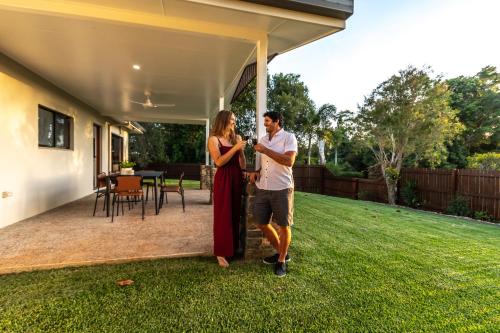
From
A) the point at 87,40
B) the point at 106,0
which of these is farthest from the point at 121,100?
the point at 106,0

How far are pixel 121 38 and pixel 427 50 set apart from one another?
554 inches

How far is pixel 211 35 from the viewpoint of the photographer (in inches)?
119

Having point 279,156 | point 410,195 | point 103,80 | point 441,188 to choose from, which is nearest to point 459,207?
point 441,188

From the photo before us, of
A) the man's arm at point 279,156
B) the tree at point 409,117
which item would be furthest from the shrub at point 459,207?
the man's arm at point 279,156

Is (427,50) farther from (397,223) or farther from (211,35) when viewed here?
(211,35)

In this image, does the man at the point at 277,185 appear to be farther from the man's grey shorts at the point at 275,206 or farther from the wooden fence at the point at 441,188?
the wooden fence at the point at 441,188

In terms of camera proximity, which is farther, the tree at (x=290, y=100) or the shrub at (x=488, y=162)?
the tree at (x=290, y=100)

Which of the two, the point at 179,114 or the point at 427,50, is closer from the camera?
the point at 179,114

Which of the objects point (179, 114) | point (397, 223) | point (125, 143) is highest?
point (179, 114)

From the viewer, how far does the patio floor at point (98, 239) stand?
2674 mm

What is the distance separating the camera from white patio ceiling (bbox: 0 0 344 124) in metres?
2.65

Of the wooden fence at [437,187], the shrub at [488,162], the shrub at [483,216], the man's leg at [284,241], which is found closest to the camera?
the man's leg at [284,241]

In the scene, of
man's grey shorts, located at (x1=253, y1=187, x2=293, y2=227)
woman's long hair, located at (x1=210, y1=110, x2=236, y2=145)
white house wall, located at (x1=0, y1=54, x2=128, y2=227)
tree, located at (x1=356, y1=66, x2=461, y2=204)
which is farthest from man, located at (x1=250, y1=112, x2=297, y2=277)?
tree, located at (x1=356, y1=66, x2=461, y2=204)

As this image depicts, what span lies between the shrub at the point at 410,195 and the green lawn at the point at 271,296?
6.03m
